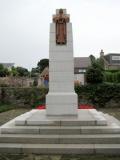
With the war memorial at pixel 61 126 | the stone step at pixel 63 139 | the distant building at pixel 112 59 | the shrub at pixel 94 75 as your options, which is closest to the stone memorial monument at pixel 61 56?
the war memorial at pixel 61 126

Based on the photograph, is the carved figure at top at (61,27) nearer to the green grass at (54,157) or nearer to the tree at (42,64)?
the green grass at (54,157)

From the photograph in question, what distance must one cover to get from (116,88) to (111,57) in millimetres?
42748

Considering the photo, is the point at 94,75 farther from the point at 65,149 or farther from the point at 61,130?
the point at 65,149

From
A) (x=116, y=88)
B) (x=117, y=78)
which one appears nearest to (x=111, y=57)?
(x=117, y=78)

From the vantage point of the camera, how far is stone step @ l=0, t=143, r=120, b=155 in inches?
301

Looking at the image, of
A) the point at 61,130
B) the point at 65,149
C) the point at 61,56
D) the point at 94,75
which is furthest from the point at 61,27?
the point at 94,75

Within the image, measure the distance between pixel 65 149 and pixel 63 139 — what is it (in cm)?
43

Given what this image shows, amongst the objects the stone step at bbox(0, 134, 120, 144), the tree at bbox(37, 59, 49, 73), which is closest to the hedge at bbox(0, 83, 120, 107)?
the stone step at bbox(0, 134, 120, 144)

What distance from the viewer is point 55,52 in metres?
10.5

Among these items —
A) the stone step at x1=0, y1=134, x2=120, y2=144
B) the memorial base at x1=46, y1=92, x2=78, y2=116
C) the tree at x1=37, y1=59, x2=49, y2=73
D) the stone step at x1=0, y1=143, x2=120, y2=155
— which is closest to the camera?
the stone step at x1=0, y1=143, x2=120, y2=155

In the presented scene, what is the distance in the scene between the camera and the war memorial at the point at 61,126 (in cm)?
781

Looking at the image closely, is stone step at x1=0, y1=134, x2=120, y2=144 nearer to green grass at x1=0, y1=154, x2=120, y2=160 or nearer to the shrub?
green grass at x1=0, y1=154, x2=120, y2=160

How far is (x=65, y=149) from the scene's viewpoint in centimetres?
772

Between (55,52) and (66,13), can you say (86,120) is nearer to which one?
(55,52)
